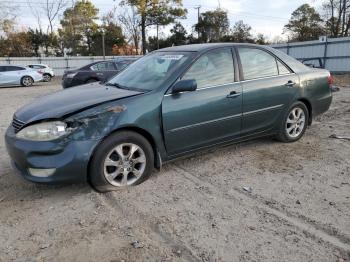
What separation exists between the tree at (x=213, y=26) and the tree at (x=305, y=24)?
887 centimetres

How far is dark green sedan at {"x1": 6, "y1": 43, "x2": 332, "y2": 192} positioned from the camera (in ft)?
11.7

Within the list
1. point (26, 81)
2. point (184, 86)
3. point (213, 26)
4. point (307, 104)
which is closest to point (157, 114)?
point (184, 86)

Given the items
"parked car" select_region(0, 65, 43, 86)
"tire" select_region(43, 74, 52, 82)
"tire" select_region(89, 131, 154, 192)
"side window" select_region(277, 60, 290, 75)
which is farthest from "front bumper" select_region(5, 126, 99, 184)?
"tire" select_region(43, 74, 52, 82)

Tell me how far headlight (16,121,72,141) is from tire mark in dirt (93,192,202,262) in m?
0.81

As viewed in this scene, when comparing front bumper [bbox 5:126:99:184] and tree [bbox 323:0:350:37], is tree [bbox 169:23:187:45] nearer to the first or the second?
tree [bbox 323:0:350:37]

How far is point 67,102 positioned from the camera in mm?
3943

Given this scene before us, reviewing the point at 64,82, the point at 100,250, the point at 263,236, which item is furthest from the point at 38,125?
the point at 64,82

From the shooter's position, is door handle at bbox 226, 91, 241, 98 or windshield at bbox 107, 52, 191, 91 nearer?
windshield at bbox 107, 52, 191, 91

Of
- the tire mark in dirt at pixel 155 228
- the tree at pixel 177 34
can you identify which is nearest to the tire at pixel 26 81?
the tire mark in dirt at pixel 155 228

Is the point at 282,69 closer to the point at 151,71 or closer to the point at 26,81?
the point at 151,71

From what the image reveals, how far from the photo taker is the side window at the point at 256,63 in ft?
15.7

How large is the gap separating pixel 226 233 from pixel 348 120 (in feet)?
17.2

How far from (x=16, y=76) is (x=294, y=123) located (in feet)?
60.0

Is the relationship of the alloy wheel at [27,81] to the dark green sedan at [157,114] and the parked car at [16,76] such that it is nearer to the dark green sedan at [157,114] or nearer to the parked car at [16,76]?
the parked car at [16,76]
